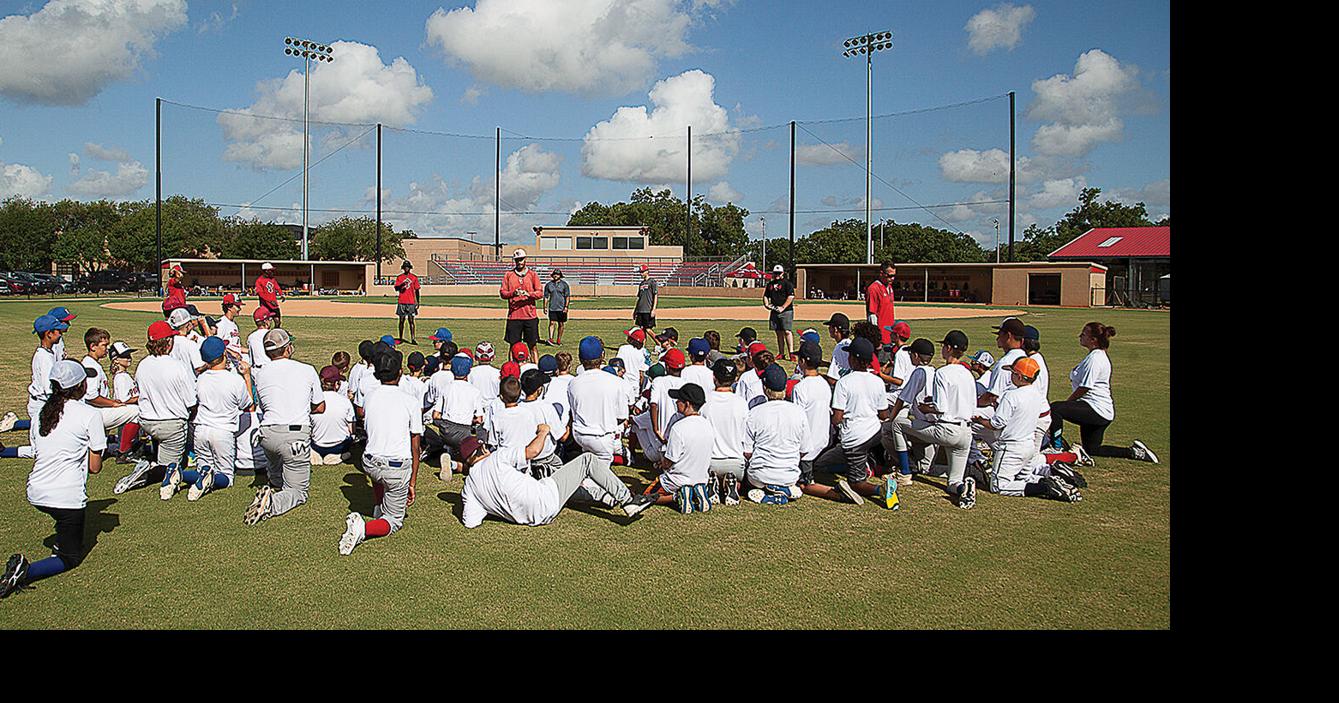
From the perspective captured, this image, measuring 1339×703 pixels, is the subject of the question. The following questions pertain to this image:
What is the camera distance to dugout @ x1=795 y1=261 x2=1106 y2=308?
142ft

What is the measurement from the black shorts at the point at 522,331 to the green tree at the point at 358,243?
71.3m

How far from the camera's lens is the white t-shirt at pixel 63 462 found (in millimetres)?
4828

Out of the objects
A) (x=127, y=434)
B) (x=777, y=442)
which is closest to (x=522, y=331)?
(x=127, y=434)

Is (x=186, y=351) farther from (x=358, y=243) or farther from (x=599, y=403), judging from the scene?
(x=358, y=243)

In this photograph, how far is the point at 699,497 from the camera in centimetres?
643

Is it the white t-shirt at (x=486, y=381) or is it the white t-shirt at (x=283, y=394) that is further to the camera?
the white t-shirt at (x=486, y=381)

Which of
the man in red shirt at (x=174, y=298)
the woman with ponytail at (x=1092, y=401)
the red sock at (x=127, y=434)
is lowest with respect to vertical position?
the red sock at (x=127, y=434)

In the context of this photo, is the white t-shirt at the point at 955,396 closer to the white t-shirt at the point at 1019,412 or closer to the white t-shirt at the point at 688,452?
the white t-shirt at the point at 1019,412

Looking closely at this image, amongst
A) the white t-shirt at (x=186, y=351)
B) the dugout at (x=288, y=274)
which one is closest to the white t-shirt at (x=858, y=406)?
the white t-shirt at (x=186, y=351)

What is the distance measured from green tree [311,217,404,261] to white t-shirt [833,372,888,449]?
79257 millimetres

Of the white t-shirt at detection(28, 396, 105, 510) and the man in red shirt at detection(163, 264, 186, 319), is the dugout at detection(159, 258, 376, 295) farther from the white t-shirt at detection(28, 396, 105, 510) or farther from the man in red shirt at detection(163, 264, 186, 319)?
the white t-shirt at detection(28, 396, 105, 510)

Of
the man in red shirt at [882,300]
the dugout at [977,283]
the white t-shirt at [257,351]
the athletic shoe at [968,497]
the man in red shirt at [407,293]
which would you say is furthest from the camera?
the dugout at [977,283]
